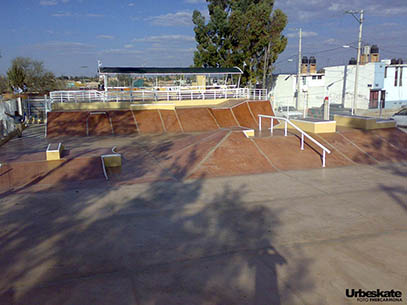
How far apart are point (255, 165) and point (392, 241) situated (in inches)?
234

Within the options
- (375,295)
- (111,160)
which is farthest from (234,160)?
(375,295)

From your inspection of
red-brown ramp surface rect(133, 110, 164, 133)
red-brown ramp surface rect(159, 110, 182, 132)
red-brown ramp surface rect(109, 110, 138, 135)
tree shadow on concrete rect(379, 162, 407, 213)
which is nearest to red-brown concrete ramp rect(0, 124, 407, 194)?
tree shadow on concrete rect(379, 162, 407, 213)

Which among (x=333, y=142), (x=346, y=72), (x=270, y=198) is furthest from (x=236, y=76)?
(x=270, y=198)

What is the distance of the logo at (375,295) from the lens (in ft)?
14.4

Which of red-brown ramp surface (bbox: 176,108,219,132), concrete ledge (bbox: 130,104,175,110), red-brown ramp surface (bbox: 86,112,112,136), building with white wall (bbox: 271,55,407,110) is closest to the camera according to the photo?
red-brown ramp surface (bbox: 86,112,112,136)

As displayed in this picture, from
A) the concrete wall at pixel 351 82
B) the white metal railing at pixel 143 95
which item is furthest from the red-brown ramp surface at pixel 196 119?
the concrete wall at pixel 351 82

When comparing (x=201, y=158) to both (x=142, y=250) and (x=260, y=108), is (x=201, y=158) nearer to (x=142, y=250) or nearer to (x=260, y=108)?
(x=142, y=250)

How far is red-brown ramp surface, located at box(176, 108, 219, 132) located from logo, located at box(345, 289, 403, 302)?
1657cm

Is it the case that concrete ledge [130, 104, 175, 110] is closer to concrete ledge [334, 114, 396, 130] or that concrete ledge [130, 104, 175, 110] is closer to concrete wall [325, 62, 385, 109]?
concrete ledge [334, 114, 396, 130]

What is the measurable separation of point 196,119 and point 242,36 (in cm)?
1914

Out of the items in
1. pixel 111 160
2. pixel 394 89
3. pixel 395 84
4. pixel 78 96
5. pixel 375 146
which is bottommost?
pixel 111 160

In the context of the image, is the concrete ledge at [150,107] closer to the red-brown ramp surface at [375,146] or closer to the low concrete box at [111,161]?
the low concrete box at [111,161]

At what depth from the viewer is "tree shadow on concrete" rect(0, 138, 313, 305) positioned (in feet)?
15.1

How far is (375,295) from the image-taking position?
14.7 feet
